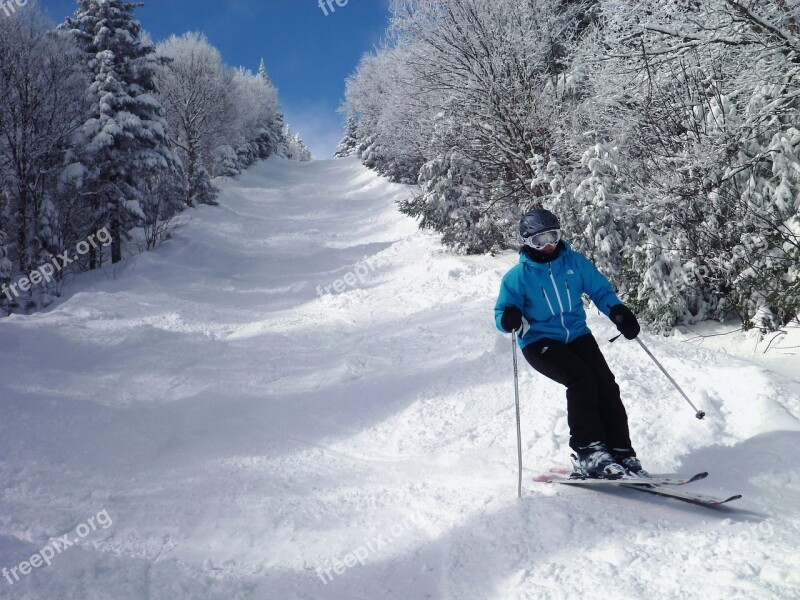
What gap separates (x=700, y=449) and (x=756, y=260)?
4.41m

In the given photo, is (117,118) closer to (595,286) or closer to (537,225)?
(537,225)

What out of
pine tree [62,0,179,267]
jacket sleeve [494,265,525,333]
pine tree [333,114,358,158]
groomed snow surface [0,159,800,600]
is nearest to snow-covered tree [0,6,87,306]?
pine tree [62,0,179,267]

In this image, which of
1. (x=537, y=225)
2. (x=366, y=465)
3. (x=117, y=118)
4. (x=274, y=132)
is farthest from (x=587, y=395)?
(x=274, y=132)

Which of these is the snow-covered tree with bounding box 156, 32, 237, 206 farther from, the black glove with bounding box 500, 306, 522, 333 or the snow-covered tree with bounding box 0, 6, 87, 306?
the black glove with bounding box 500, 306, 522, 333

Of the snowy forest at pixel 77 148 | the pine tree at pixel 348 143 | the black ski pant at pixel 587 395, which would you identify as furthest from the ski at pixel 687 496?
the pine tree at pixel 348 143

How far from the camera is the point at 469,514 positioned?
3506mm

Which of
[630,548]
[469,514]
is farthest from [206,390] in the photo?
[630,548]

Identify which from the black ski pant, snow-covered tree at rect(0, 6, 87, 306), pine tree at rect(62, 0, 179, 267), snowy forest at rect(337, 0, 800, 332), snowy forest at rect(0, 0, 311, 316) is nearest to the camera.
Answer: the black ski pant

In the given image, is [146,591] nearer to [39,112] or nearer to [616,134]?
[616,134]

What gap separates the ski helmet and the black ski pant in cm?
78

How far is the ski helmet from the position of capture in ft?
12.8

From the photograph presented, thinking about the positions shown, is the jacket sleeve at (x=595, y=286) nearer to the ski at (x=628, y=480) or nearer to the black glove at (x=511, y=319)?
the black glove at (x=511, y=319)

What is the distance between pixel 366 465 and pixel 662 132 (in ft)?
24.5

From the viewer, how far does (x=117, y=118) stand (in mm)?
16422
